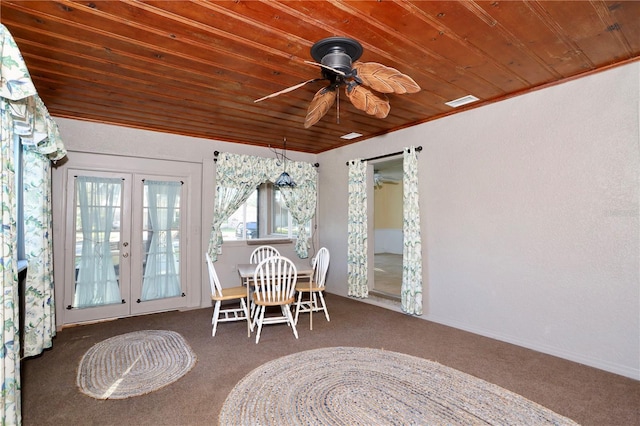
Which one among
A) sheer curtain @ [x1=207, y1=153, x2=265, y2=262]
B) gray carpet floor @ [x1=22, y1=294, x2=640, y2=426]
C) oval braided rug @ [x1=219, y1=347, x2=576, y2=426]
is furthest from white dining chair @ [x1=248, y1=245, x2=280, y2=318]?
oval braided rug @ [x1=219, y1=347, x2=576, y2=426]

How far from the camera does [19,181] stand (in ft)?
9.83

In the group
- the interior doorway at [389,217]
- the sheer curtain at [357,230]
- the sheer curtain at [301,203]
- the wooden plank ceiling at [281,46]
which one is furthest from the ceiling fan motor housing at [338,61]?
the interior doorway at [389,217]

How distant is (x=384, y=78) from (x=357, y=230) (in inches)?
123

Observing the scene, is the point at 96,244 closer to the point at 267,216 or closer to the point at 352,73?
the point at 267,216

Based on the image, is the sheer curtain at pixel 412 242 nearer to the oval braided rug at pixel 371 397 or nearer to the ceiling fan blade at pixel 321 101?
the oval braided rug at pixel 371 397

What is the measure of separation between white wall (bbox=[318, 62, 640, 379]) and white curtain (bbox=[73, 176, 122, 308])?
418 cm

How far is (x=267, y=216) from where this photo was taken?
5695 millimetres

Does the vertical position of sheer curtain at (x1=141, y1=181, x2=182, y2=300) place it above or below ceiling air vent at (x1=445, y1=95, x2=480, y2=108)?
below

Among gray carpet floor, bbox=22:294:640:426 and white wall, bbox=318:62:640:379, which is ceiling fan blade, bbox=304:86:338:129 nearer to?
white wall, bbox=318:62:640:379

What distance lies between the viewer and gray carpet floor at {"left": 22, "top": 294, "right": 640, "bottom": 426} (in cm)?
209

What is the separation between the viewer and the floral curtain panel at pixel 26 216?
1.64m

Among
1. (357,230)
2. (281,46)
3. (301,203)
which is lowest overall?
(357,230)

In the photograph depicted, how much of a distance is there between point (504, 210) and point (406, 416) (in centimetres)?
234

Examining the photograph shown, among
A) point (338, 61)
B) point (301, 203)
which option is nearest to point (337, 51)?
point (338, 61)
